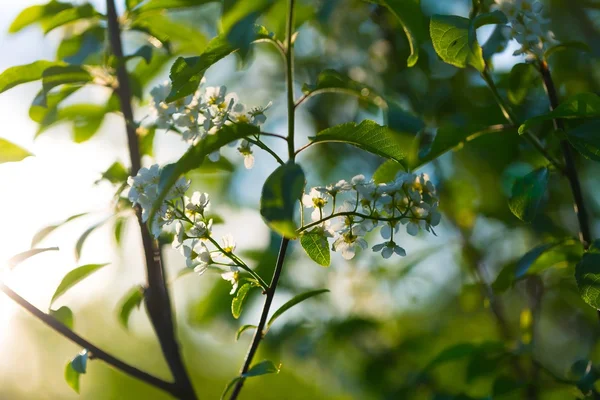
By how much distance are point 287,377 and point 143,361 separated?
180 centimetres

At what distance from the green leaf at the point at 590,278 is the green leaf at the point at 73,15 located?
3.00 ft

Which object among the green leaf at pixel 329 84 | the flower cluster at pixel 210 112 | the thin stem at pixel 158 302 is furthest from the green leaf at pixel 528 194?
the thin stem at pixel 158 302

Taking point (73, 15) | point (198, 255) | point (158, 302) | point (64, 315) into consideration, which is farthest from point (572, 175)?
point (73, 15)

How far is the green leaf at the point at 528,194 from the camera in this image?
0.84 metres

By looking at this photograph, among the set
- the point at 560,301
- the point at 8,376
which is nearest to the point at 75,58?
the point at 560,301

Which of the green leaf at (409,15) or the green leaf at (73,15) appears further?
the green leaf at (73,15)

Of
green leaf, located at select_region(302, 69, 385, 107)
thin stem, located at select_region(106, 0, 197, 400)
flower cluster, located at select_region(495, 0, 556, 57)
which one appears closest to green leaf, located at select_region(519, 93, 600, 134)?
flower cluster, located at select_region(495, 0, 556, 57)

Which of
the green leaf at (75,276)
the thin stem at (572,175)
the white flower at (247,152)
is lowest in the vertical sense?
the thin stem at (572,175)

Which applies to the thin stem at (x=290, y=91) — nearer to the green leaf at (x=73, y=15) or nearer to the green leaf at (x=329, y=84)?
the green leaf at (x=329, y=84)

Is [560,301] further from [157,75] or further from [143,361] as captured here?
[143,361]

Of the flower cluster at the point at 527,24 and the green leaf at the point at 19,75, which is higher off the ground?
the green leaf at the point at 19,75

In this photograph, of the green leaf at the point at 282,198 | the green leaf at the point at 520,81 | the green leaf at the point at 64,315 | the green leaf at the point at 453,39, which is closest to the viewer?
the green leaf at the point at 282,198

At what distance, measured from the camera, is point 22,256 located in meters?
0.84

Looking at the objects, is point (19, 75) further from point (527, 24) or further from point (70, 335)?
point (527, 24)
